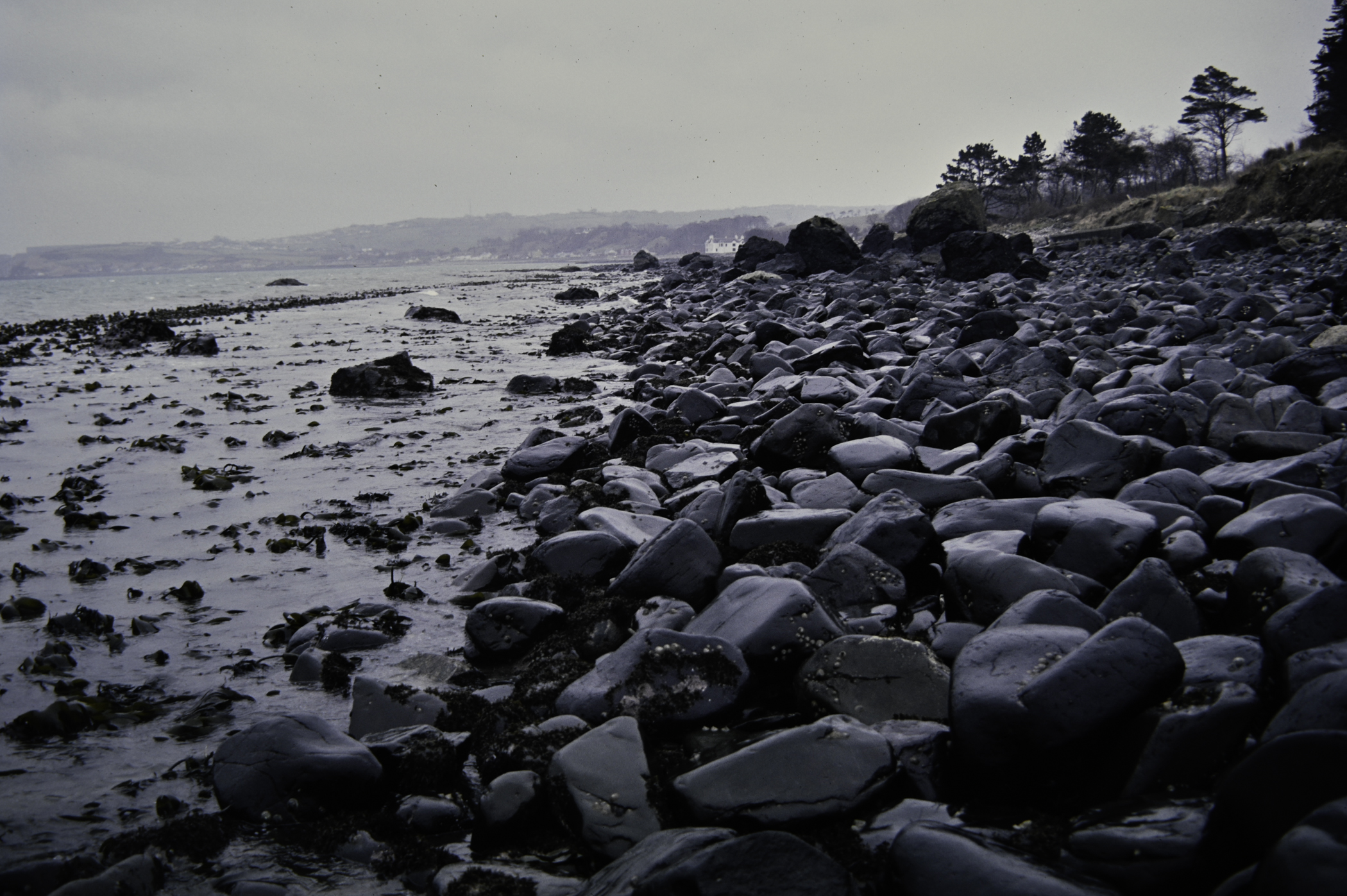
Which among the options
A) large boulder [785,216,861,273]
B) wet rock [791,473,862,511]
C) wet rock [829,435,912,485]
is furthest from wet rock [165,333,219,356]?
large boulder [785,216,861,273]

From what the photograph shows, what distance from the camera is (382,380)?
28.3 feet

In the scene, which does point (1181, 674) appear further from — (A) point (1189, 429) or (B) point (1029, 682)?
(A) point (1189, 429)

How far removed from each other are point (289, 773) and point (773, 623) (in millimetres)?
1418

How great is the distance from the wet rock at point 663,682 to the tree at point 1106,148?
166 feet

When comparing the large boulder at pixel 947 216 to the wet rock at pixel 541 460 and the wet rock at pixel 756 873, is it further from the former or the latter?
the wet rock at pixel 756 873

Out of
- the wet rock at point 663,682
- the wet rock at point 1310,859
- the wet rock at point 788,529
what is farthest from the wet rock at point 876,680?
the wet rock at point 788,529

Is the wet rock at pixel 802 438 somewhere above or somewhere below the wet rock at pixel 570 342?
below

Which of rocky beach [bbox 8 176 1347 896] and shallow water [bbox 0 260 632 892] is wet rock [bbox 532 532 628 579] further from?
shallow water [bbox 0 260 632 892]

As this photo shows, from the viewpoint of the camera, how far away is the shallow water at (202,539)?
82.8 inches

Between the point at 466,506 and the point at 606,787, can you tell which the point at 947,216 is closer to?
the point at 466,506

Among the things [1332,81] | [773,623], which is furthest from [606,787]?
[1332,81]

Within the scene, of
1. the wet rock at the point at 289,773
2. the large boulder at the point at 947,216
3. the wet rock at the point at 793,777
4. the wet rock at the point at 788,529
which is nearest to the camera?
the wet rock at the point at 793,777

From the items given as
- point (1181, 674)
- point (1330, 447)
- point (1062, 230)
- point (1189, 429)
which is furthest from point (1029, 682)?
point (1062, 230)

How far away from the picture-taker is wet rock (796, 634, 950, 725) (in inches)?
77.5
